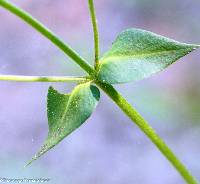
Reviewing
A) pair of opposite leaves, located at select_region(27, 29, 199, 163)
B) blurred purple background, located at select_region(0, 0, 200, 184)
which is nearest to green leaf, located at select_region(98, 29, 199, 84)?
pair of opposite leaves, located at select_region(27, 29, 199, 163)

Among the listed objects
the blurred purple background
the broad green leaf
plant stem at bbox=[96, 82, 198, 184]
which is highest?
the blurred purple background

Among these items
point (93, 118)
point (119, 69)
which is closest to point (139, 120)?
point (119, 69)

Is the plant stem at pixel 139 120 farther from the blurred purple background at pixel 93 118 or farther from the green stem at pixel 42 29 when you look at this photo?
the blurred purple background at pixel 93 118

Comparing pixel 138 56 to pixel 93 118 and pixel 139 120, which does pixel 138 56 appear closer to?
pixel 139 120

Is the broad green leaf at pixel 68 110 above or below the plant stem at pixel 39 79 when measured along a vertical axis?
below

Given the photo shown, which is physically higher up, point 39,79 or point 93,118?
point 93,118

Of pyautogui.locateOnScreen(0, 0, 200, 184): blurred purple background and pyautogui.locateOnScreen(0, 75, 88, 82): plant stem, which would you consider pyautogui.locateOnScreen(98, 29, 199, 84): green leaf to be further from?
pyautogui.locateOnScreen(0, 0, 200, 184): blurred purple background

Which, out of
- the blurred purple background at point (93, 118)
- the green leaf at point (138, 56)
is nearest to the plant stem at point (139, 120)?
the green leaf at point (138, 56)

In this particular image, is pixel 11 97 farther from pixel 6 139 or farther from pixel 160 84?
pixel 160 84
